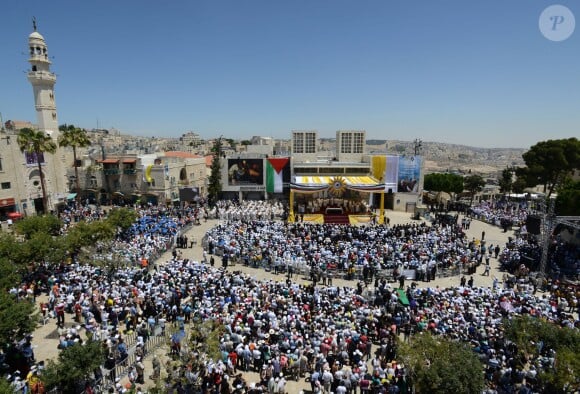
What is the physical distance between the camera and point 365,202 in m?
45.2

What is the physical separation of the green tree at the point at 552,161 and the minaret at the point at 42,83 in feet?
218

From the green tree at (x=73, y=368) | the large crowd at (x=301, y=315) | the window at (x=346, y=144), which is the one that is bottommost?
the large crowd at (x=301, y=315)

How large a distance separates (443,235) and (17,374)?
1132 inches

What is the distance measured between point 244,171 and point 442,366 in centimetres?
3857

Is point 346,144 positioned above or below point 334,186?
above

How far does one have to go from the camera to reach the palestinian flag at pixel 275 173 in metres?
45.5

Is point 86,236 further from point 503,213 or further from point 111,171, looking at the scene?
point 503,213

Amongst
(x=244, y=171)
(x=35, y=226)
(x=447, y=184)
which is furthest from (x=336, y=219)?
(x=35, y=226)

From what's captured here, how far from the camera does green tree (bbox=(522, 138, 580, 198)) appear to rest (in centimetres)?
4447

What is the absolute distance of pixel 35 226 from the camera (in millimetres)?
25406

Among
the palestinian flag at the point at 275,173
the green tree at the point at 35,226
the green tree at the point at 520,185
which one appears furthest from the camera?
the green tree at the point at 520,185

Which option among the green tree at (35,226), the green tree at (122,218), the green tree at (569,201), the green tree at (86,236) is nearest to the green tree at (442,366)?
the green tree at (86,236)

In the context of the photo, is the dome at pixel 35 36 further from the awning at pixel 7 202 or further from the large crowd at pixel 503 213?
the large crowd at pixel 503 213

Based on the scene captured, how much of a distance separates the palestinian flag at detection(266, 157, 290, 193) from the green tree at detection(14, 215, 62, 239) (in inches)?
984
